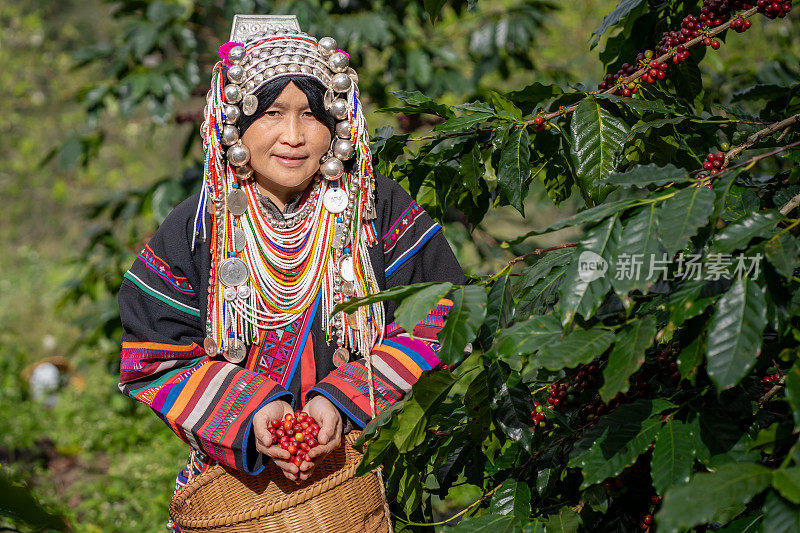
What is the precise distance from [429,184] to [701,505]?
1.15 m

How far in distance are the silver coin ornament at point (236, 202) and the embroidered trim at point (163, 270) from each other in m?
0.20

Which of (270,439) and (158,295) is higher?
(158,295)

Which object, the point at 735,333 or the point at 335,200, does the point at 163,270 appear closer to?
the point at 335,200

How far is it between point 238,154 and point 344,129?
0.26 meters

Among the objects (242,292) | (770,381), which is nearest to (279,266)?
(242,292)

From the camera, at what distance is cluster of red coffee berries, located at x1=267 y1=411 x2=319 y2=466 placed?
1.53 meters

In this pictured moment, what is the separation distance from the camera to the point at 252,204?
1.77m

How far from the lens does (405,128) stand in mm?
3551

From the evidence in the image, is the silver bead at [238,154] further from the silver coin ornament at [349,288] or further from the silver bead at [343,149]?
the silver coin ornament at [349,288]

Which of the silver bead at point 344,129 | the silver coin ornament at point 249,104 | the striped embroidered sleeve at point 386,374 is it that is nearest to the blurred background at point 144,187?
the silver bead at point 344,129

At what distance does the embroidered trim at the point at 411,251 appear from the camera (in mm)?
1756

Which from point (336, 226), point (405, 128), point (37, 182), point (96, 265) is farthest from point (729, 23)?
point (37, 182)

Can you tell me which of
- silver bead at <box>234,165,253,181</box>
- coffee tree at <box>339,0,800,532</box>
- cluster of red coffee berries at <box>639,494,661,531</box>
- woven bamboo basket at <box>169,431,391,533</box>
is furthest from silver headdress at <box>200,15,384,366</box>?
cluster of red coffee berries at <box>639,494,661,531</box>

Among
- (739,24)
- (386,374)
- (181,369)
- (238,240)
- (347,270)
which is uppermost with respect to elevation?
(739,24)
